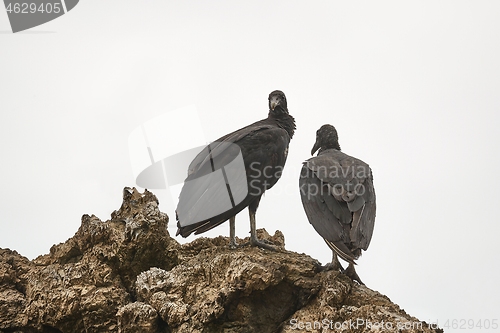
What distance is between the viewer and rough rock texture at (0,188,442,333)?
751 cm

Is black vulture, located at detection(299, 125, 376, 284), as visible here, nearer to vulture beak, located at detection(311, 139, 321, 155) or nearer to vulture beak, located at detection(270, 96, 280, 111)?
vulture beak, located at detection(311, 139, 321, 155)

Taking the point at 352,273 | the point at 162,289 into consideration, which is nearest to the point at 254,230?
the point at 352,273

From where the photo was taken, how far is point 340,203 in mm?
8484

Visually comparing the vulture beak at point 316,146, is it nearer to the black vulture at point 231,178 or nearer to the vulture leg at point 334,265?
the black vulture at point 231,178

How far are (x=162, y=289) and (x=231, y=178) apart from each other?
7.02 feet

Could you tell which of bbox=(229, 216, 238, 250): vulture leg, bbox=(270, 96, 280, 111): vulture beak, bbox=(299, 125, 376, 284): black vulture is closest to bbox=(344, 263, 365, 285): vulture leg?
bbox=(299, 125, 376, 284): black vulture

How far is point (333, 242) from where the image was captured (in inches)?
320

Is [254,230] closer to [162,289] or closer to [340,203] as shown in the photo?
[340,203]

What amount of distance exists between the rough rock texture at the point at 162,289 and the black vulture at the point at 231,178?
47cm

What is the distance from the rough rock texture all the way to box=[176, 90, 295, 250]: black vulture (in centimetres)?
47

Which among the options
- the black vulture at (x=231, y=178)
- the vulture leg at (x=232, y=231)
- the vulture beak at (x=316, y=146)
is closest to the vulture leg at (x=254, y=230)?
the black vulture at (x=231, y=178)

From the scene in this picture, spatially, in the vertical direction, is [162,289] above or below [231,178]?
below

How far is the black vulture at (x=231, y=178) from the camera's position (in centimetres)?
918

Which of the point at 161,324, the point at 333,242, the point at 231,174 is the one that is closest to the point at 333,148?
the point at 231,174
